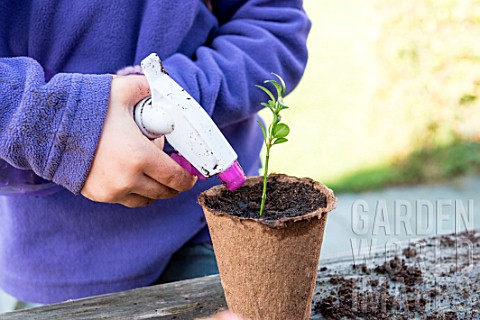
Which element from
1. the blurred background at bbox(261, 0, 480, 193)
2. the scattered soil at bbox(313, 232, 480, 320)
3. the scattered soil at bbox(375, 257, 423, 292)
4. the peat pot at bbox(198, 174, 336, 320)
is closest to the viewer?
the peat pot at bbox(198, 174, 336, 320)

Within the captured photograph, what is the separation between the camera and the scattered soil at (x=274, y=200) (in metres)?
0.96

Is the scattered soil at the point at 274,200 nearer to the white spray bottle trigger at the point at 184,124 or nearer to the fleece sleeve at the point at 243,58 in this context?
the white spray bottle trigger at the point at 184,124

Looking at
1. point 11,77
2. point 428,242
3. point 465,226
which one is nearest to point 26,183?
point 11,77

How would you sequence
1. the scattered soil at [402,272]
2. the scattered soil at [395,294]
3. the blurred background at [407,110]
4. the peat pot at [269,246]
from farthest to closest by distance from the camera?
the blurred background at [407,110] → the scattered soil at [402,272] → the scattered soil at [395,294] → the peat pot at [269,246]

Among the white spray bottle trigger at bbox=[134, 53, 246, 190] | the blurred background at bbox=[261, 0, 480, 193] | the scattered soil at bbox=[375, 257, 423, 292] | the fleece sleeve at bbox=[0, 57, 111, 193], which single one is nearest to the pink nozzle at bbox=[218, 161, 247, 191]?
the white spray bottle trigger at bbox=[134, 53, 246, 190]

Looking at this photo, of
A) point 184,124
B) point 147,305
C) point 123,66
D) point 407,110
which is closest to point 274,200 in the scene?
point 184,124

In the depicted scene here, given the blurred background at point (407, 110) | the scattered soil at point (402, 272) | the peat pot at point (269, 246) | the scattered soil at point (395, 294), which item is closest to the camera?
the peat pot at point (269, 246)

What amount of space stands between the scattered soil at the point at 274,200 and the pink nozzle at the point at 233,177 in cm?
3

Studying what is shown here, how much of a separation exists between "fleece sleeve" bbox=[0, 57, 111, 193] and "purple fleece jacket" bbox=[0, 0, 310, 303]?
0.11 metres

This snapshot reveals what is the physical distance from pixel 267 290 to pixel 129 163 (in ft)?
0.97

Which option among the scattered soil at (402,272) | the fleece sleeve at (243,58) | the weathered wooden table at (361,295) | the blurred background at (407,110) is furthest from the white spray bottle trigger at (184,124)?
the blurred background at (407,110)

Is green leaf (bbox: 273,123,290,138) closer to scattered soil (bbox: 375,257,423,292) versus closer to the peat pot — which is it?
the peat pot

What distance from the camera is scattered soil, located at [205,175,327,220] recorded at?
0.96 meters

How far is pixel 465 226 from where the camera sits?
1.41 m
